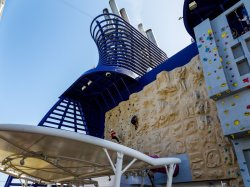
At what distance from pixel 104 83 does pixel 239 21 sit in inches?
348

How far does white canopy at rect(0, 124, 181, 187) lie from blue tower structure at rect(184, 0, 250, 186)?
2.02m

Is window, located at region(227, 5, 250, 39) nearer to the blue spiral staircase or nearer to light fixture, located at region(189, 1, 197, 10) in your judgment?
light fixture, located at region(189, 1, 197, 10)

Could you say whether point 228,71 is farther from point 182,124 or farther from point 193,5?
point 193,5

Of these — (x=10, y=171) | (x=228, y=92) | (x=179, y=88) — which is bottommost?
(x=10, y=171)

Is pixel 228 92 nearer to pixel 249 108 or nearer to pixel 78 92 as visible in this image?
pixel 249 108

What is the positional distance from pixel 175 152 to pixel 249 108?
12.1 feet

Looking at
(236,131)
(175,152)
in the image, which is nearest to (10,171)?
(175,152)

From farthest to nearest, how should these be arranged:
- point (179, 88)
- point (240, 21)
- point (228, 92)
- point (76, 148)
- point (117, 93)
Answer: point (117, 93) → point (179, 88) → point (240, 21) → point (228, 92) → point (76, 148)

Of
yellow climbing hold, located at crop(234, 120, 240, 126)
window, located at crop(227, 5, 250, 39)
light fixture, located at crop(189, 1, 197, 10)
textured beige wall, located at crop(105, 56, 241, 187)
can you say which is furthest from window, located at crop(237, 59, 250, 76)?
light fixture, located at crop(189, 1, 197, 10)

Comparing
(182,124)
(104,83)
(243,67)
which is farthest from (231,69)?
(104,83)

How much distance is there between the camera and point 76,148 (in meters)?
5.12

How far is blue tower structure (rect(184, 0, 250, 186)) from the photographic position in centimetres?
620

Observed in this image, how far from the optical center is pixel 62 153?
5422mm

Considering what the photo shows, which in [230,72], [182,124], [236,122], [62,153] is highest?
[230,72]
